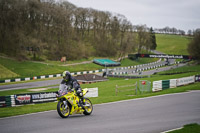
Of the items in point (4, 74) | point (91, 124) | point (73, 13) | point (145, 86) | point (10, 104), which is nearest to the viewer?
point (91, 124)

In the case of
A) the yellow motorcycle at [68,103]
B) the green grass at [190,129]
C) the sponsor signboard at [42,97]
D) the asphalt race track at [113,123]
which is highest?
the yellow motorcycle at [68,103]

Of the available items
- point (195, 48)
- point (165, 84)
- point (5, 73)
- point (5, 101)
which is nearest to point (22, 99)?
point (5, 101)

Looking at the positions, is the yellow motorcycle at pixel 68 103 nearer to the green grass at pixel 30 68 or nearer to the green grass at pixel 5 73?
the green grass at pixel 5 73

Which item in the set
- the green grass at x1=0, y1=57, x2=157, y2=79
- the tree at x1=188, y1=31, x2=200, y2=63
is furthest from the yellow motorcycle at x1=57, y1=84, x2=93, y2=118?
the tree at x1=188, y1=31, x2=200, y2=63

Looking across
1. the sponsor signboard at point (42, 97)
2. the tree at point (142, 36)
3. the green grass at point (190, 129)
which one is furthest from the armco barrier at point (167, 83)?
the tree at point (142, 36)

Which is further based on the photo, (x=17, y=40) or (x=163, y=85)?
(x=17, y=40)

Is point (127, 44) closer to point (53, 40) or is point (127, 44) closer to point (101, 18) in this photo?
point (101, 18)

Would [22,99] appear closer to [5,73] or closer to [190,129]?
[190,129]

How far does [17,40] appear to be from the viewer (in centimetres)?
6003

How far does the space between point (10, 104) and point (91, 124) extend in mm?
13977

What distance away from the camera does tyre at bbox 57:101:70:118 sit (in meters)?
10.4

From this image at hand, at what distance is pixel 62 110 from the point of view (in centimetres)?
1062

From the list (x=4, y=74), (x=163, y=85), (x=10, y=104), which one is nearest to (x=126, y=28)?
(x=4, y=74)

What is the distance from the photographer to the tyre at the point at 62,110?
34.0ft
